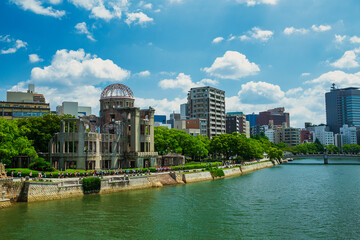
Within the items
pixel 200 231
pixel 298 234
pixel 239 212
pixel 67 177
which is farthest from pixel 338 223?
pixel 67 177

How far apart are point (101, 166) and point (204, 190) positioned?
30.2 m

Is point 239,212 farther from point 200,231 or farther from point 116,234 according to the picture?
point 116,234

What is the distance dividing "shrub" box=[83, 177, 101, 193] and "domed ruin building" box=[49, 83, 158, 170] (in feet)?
60.8

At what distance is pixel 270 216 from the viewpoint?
46.1 meters

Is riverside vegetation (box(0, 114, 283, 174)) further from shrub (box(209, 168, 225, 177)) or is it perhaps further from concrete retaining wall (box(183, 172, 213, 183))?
shrub (box(209, 168, 225, 177))

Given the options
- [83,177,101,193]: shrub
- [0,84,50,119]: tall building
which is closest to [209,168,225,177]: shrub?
[83,177,101,193]: shrub

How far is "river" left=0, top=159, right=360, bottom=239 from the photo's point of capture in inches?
1494

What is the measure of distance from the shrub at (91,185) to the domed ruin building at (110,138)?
18.5 m

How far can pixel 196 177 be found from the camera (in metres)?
87.8

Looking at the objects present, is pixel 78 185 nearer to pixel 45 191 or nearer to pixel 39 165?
pixel 45 191

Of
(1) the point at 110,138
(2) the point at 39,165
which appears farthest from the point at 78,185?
(1) the point at 110,138

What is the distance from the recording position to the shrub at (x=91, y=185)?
61688 mm

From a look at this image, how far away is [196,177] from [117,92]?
38985 mm

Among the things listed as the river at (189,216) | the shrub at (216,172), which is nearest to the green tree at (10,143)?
the river at (189,216)
